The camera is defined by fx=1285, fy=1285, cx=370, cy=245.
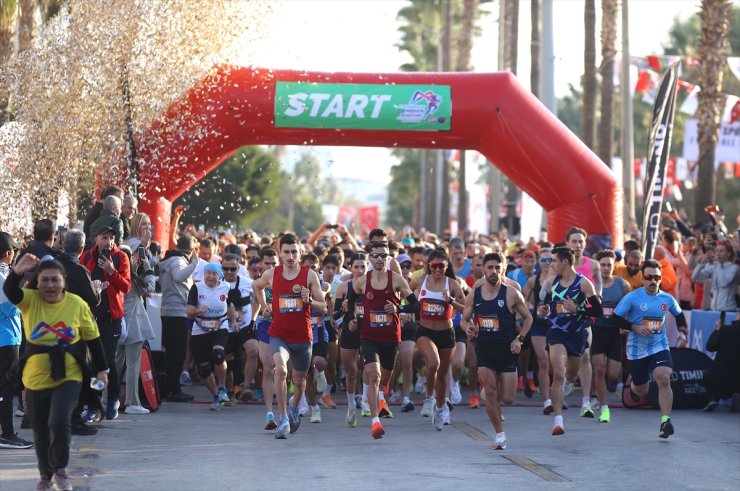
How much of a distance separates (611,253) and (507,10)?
26474 millimetres

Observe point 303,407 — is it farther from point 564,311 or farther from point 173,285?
point 564,311

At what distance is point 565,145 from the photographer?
19.6 m

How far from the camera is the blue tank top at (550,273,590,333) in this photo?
13.3m

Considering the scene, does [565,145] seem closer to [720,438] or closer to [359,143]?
[359,143]

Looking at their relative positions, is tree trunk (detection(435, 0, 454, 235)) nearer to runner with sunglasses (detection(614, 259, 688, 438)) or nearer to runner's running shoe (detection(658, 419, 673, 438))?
runner with sunglasses (detection(614, 259, 688, 438))

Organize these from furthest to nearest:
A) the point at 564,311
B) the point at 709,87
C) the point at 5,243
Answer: the point at 709,87
the point at 564,311
the point at 5,243

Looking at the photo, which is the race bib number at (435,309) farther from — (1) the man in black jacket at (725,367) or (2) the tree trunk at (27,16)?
(2) the tree trunk at (27,16)

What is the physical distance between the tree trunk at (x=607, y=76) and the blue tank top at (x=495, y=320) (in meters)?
16.4

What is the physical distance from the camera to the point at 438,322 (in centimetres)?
1320

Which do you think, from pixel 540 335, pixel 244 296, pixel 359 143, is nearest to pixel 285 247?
pixel 244 296

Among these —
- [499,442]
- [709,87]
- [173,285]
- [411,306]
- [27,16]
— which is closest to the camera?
[499,442]

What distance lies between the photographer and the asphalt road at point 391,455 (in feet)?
31.5

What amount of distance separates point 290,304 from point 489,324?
1.91m

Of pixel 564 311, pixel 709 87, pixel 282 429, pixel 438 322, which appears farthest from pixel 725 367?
pixel 709 87
